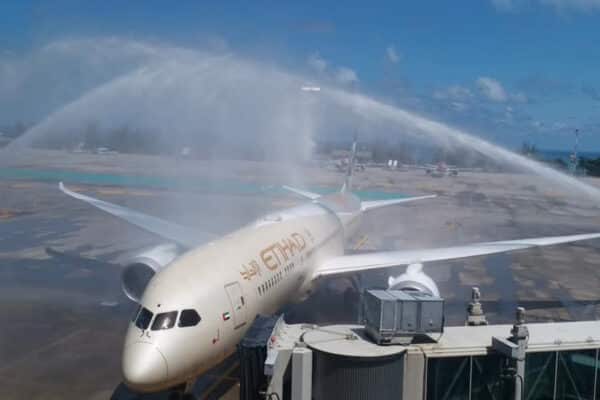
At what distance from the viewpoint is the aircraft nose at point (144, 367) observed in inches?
468

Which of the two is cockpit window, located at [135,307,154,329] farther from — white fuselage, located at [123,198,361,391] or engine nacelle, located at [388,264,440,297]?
engine nacelle, located at [388,264,440,297]

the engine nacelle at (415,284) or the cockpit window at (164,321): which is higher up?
the cockpit window at (164,321)

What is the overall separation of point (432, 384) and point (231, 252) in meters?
8.85

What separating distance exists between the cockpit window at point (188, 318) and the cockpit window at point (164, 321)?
0.15 m

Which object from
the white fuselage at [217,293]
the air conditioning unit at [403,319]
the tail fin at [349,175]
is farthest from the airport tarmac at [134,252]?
the air conditioning unit at [403,319]

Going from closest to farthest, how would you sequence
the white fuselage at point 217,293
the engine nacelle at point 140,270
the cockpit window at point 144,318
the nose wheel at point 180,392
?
the white fuselage at point 217,293 < the cockpit window at point 144,318 < the nose wheel at point 180,392 < the engine nacelle at point 140,270

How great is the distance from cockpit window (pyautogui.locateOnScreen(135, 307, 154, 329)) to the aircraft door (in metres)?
2.06

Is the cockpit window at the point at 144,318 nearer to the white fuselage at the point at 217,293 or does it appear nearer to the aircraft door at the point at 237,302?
the white fuselage at the point at 217,293

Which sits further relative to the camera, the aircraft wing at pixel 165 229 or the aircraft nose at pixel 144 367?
the aircraft wing at pixel 165 229

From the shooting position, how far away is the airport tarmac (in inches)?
713

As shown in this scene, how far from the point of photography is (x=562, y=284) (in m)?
28.3

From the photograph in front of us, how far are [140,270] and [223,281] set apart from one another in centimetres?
636

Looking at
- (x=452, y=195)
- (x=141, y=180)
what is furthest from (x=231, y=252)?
(x=141, y=180)

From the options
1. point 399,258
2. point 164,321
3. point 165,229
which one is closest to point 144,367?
point 164,321
